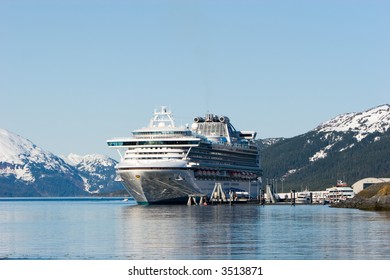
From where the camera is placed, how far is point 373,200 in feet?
378

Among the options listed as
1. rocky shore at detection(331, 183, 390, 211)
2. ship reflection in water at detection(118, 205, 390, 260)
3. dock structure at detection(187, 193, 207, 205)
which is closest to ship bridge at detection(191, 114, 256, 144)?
dock structure at detection(187, 193, 207, 205)

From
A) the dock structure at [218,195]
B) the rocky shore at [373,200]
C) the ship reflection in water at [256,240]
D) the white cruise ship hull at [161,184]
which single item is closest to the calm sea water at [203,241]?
the ship reflection in water at [256,240]

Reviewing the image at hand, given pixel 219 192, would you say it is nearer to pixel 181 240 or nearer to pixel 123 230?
pixel 123 230

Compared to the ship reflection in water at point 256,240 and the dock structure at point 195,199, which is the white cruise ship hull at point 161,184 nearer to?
the dock structure at point 195,199

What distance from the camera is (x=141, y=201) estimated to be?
479 feet

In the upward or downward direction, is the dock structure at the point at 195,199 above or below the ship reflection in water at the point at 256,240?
above

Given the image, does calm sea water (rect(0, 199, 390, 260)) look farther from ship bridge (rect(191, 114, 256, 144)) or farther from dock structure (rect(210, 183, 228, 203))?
ship bridge (rect(191, 114, 256, 144))

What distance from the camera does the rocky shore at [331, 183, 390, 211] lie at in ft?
359

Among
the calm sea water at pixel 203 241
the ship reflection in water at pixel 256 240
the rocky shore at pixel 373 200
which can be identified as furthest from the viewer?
the rocky shore at pixel 373 200

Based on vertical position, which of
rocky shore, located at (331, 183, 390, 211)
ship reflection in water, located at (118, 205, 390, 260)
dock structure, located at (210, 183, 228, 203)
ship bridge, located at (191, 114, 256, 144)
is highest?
ship bridge, located at (191, 114, 256, 144)

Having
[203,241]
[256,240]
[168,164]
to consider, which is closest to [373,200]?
[168,164]

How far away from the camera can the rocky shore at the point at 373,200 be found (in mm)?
109562
